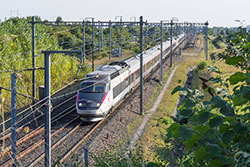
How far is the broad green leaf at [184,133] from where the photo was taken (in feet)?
8.05

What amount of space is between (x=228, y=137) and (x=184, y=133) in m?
0.36

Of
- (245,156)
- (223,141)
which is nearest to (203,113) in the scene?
(223,141)

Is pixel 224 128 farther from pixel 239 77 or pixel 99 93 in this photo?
pixel 99 93

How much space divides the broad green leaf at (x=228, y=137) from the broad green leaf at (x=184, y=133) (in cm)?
27

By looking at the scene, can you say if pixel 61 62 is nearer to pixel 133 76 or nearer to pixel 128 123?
pixel 133 76

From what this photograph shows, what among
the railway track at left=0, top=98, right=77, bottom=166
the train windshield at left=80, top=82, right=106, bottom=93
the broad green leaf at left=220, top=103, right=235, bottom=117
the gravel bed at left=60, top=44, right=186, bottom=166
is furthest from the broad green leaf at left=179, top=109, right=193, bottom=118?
the train windshield at left=80, top=82, right=106, bottom=93

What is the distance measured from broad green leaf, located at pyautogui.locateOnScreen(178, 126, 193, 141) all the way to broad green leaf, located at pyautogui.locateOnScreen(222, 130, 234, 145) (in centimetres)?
27

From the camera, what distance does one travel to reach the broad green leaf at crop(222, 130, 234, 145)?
2.51m

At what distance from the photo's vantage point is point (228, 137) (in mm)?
2514

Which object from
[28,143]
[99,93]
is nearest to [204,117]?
[28,143]

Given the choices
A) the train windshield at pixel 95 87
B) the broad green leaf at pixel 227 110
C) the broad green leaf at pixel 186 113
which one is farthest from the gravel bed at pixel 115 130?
the broad green leaf at pixel 227 110

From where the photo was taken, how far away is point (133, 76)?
23297 millimetres

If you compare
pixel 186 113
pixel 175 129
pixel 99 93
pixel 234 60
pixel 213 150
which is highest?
pixel 234 60

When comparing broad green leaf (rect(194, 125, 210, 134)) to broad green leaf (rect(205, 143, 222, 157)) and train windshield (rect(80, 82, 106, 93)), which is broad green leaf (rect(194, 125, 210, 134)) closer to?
broad green leaf (rect(205, 143, 222, 157))
